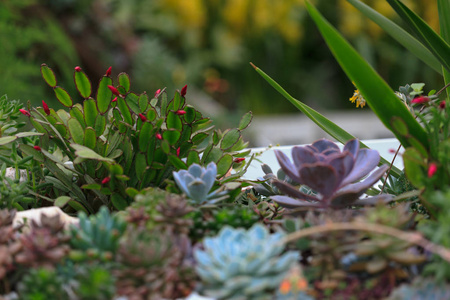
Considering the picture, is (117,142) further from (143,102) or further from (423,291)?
(423,291)

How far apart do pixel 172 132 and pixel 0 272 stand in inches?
9.9

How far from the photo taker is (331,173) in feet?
1.53

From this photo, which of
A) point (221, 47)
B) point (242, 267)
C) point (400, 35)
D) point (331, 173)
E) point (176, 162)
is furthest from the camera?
point (221, 47)

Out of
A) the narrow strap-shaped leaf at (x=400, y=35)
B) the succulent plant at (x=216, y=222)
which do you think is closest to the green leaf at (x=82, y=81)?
the succulent plant at (x=216, y=222)

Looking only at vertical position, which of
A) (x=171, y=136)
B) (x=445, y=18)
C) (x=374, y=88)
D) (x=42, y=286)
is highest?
(x=445, y=18)

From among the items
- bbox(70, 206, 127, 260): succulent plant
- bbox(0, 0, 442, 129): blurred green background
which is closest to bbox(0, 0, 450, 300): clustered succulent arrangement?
bbox(70, 206, 127, 260): succulent plant

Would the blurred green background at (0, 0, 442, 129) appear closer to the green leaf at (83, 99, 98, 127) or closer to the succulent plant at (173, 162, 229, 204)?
the green leaf at (83, 99, 98, 127)

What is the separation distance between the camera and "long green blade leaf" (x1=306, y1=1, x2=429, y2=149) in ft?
1.59

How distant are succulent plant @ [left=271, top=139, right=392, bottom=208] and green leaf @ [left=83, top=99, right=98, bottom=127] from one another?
0.86ft

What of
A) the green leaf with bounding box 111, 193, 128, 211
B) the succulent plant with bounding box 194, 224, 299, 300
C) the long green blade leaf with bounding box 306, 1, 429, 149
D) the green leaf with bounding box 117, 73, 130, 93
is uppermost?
the long green blade leaf with bounding box 306, 1, 429, 149

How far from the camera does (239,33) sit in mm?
3754

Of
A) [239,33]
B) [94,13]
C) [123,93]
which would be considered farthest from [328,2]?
[123,93]

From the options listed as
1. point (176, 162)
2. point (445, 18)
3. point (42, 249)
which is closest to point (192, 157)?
point (176, 162)

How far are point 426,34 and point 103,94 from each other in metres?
0.40
